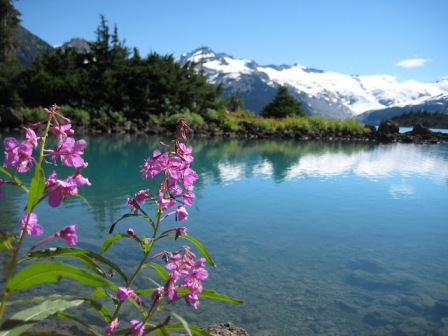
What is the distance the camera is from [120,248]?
5668 millimetres

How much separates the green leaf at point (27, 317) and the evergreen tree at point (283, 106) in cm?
4369

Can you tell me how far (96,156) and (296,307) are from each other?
535 inches

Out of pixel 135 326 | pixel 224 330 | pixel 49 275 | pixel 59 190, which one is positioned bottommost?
pixel 224 330

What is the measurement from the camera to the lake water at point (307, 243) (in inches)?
163

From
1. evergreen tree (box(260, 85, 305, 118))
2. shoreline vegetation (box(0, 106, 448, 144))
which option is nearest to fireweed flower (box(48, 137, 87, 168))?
shoreline vegetation (box(0, 106, 448, 144))

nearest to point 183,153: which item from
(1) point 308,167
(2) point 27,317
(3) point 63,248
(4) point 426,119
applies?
(3) point 63,248

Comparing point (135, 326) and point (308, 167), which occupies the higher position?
point (135, 326)

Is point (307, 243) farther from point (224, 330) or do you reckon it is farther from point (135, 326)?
point (135, 326)

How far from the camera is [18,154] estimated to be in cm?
137

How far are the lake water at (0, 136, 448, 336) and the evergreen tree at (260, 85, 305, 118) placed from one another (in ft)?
101

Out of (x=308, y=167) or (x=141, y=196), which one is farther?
(x=308, y=167)

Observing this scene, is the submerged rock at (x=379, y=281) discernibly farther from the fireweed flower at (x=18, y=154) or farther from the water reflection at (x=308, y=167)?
the water reflection at (x=308, y=167)

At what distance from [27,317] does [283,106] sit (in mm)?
44703

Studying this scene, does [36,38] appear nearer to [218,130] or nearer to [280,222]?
[218,130]
